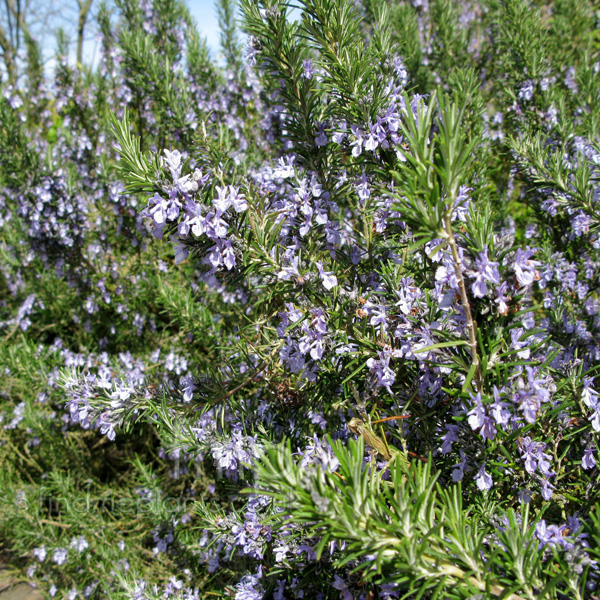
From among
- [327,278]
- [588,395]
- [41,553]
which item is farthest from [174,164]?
[41,553]

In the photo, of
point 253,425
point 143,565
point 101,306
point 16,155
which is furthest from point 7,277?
point 253,425

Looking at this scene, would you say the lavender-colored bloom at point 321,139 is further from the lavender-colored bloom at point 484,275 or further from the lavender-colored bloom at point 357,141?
the lavender-colored bloom at point 484,275

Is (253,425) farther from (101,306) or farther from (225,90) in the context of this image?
(225,90)

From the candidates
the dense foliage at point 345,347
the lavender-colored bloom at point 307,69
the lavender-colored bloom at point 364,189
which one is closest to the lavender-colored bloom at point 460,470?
the dense foliage at point 345,347

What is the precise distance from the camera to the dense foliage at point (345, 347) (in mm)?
854

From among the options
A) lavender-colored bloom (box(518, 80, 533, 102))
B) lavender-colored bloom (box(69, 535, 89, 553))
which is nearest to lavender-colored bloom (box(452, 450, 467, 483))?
lavender-colored bloom (box(518, 80, 533, 102))

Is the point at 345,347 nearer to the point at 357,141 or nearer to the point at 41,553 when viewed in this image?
the point at 357,141

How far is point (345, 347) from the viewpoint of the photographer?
1333mm

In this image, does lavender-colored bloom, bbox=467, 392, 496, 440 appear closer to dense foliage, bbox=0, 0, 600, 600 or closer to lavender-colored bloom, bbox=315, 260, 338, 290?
dense foliage, bbox=0, 0, 600, 600

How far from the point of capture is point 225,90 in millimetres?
3857

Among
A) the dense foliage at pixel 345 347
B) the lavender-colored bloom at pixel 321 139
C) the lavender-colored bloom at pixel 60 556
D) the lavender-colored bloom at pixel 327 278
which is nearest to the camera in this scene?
the dense foliage at pixel 345 347

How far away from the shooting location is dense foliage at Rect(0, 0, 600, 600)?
0.85 metres

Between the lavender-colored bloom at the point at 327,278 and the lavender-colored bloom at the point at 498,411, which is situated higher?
the lavender-colored bloom at the point at 327,278

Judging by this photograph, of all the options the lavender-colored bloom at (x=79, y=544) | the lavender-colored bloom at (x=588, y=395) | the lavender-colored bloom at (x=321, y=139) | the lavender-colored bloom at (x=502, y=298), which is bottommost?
the lavender-colored bloom at (x=79, y=544)
